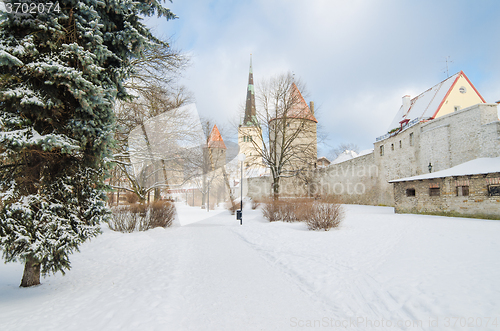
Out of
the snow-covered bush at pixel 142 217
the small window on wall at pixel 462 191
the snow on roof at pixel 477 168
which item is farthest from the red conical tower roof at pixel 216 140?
the small window on wall at pixel 462 191

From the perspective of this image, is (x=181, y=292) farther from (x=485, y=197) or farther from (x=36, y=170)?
(x=485, y=197)

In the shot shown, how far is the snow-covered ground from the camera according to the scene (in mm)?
3084

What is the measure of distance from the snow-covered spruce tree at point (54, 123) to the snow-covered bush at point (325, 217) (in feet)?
25.8

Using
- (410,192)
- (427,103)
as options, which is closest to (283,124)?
(410,192)

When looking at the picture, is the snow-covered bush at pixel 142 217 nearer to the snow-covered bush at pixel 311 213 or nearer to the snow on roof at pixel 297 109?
the snow-covered bush at pixel 311 213

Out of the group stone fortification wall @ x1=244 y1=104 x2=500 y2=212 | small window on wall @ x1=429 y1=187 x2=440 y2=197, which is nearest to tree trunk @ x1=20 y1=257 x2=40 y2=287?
stone fortification wall @ x1=244 y1=104 x2=500 y2=212

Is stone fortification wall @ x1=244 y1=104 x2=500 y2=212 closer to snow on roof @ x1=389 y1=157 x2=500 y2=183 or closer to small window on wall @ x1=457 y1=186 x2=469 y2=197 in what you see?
snow on roof @ x1=389 y1=157 x2=500 y2=183

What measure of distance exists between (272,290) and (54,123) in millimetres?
4085

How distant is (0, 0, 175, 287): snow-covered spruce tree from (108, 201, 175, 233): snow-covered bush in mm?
6295

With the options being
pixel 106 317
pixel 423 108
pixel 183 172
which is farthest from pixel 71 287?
pixel 423 108

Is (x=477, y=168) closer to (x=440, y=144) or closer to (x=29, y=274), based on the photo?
(x=440, y=144)

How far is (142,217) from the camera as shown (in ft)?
36.2

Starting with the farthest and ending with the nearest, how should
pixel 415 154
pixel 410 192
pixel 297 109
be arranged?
pixel 415 154 → pixel 297 109 → pixel 410 192

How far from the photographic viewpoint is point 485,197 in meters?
12.1
